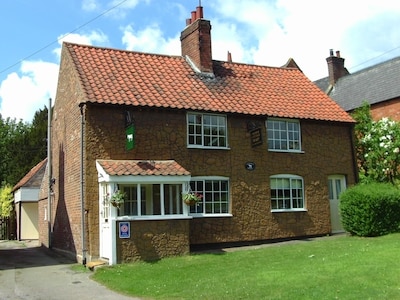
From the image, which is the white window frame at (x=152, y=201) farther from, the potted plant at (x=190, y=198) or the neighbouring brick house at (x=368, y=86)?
the neighbouring brick house at (x=368, y=86)

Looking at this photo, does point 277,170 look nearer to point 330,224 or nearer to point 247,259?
point 330,224

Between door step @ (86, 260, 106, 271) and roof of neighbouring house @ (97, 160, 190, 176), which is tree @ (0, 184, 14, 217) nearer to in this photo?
roof of neighbouring house @ (97, 160, 190, 176)

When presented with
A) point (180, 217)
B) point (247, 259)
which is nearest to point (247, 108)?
point (180, 217)

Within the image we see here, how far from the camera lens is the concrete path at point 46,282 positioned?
11.1m

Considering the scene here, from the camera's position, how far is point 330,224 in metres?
20.8

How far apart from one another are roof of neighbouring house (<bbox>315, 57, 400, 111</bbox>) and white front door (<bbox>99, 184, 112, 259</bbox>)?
20.8m

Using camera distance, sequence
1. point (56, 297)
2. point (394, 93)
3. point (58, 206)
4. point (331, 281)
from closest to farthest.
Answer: point (331, 281) → point (56, 297) → point (58, 206) → point (394, 93)

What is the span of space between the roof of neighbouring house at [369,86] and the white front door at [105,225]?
20.8 m

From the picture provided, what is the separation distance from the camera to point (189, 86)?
64.5 feet

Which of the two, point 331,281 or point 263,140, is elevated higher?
point 263,140

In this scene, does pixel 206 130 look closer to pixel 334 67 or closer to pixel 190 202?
pixel 190 202

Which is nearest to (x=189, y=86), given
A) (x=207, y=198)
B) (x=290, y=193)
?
(x=207, y=198)

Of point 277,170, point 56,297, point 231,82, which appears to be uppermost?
point 231,82

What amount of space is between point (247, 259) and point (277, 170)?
5.99 meters
